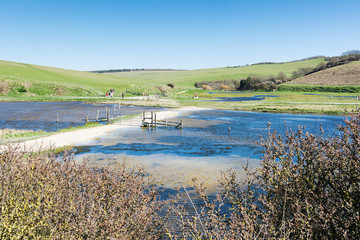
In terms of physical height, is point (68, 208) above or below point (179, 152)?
above

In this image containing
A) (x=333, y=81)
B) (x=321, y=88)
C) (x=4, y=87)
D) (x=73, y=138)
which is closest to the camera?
(x=73, y=138)

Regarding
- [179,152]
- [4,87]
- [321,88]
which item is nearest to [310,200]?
[179,152]

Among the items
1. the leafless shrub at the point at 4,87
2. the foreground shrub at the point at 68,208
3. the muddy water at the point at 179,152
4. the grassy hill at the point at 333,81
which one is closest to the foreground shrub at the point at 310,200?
the foreground shrub at the point at 68,208

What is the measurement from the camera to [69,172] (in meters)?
7.45

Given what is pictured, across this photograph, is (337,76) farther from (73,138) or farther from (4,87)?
(73,138)

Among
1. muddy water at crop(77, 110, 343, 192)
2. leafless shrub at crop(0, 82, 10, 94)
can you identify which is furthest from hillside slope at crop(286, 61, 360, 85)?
leafless shrub at crop(0, 82, 10, 94)

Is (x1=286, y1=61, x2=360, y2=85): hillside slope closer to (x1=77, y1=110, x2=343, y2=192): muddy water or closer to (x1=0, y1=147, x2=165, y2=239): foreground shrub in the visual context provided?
(x1=77, y1=110, x2=343, y2=192): muddy water

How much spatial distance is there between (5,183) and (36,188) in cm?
60

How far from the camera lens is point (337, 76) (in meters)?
119

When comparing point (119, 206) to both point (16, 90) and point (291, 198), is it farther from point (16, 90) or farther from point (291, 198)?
point (16, 90)

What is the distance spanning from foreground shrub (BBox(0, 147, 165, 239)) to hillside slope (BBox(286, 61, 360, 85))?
397 feet

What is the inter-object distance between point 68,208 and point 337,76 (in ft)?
435

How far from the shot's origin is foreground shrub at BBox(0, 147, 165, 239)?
16.5 feet

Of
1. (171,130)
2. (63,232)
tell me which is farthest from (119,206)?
(171,130)
